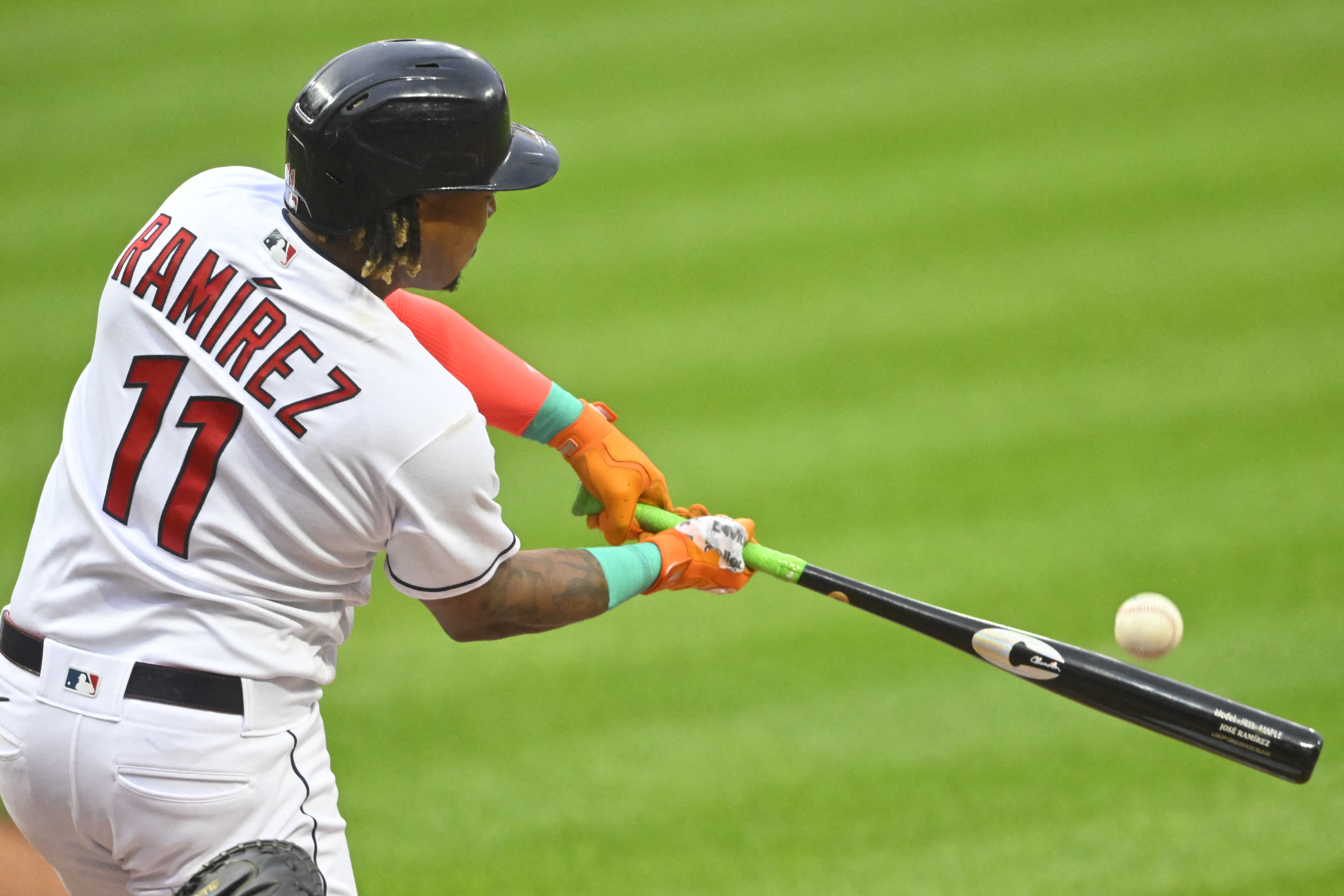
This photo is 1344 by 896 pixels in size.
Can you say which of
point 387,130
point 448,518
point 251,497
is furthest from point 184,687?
point 387,130

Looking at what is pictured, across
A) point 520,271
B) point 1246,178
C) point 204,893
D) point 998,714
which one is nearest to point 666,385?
point 520,271

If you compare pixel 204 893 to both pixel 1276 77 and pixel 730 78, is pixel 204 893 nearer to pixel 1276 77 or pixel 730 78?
pixel 730 78

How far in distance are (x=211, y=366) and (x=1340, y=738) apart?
3474 mm

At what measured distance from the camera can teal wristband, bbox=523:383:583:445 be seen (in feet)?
10.4

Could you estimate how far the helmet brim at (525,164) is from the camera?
2.35 metres

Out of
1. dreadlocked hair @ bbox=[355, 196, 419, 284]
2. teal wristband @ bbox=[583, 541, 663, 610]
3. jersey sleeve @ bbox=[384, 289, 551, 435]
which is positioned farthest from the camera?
jersey sleeve @ bbox=[384, 289, 551, 435]

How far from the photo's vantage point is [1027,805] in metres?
3.86

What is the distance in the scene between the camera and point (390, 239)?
2285mm

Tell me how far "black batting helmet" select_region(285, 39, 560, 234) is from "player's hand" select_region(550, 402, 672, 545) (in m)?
1.00

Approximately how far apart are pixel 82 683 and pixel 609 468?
4.32 feet

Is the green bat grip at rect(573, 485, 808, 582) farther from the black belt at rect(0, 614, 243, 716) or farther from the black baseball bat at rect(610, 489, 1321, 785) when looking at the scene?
the black belt at rect(0, 614, 243, 716)

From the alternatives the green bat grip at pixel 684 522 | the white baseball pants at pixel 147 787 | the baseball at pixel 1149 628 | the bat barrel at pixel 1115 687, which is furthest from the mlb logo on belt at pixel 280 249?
the baseball at pixel 1149 628

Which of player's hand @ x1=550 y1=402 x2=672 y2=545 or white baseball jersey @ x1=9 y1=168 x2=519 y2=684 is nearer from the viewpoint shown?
white baseball jersey @ x1=9 y1=168 x2=519 y2=684

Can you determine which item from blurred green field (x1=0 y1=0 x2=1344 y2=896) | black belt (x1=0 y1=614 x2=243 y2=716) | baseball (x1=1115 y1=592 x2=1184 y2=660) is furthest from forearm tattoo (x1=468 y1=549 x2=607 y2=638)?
blurred green field (x1=0 y1=0 x2=1344 y2=896)
